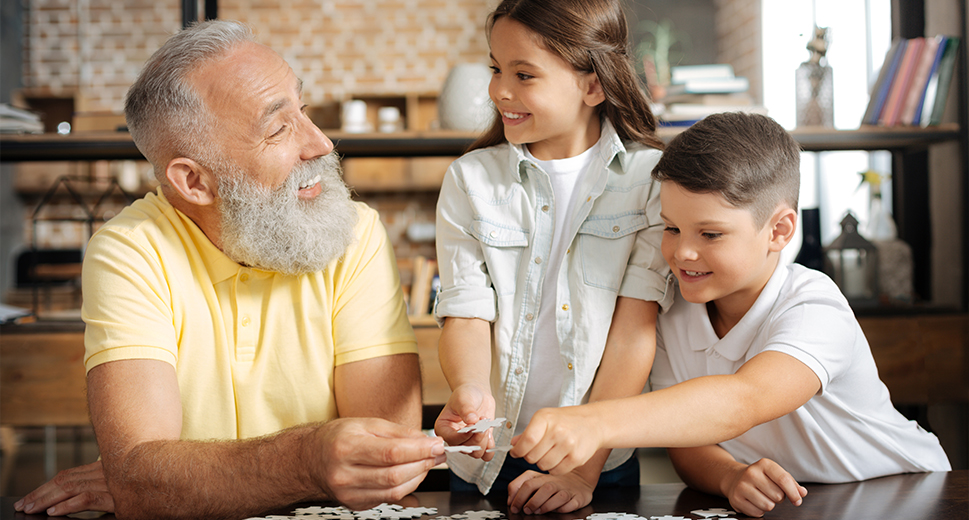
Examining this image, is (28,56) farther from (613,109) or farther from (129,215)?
Result: (613,109)

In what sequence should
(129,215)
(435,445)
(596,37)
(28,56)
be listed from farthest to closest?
(28,56)
(596,37)
(129,215)
(435,445)

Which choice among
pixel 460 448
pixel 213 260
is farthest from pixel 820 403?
pixel 213 260

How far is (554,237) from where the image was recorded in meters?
1.43

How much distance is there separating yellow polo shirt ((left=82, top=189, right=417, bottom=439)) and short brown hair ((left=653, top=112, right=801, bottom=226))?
59cm

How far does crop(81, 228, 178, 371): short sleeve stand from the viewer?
3.70 ft

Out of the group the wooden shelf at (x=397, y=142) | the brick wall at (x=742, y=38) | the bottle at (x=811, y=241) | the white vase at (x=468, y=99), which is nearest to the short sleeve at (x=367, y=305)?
the wooden shelf at (x=397, y=142)

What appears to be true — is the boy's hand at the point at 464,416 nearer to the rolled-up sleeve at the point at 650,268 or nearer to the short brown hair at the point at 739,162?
the rolled-up sleeve at the point at 650,268

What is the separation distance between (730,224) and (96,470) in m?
1.15

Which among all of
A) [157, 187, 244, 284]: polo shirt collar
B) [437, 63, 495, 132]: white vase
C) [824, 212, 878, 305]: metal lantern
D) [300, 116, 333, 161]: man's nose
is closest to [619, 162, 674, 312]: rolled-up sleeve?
[300, 116, 333, 161]: man's nose

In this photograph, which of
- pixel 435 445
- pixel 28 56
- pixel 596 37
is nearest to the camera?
pixel 435 445

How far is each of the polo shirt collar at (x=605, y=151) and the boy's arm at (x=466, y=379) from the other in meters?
0.33

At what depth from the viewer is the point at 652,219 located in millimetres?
1336

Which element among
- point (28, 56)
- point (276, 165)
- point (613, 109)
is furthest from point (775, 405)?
point (28, 56)

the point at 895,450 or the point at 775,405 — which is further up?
the point at 775,405
